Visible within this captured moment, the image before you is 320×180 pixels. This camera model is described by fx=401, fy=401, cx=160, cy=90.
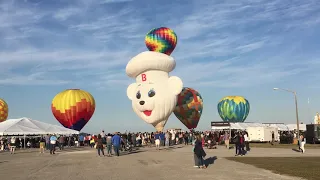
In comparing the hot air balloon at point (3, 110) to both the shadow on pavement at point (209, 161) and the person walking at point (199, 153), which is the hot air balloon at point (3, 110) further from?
the person walking at point (199, 153)

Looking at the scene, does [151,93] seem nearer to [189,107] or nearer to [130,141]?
[130,141]

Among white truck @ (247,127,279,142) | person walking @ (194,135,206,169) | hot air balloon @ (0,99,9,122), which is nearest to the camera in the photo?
person walking @ (194,135,206,169)

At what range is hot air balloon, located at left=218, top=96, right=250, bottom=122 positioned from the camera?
7206 centimetres

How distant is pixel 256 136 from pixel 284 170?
110 feet

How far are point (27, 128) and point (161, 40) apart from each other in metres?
19.6

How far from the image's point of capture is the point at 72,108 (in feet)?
170

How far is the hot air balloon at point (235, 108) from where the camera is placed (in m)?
72.1

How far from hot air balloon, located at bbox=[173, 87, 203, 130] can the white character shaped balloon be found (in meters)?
10.2

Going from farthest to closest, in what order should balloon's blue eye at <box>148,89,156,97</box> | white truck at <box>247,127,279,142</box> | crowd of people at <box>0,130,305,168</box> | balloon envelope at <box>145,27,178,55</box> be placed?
balloon envelope at <box>145,27,178,55</box>
white truck at <box>247,127,279,142</box>
balloon's blue eye at <box>148,89,156,97</box>
crowd of people at <box>0,130,305,168</box>

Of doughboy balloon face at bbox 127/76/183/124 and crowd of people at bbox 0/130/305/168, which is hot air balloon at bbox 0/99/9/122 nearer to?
crowd of people at bbox 0/130/305/168

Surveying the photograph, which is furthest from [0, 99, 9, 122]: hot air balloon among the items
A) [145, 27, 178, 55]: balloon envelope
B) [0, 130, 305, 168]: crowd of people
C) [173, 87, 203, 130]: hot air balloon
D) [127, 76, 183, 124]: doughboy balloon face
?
[145, 27, 178, 55]: balloon envelope

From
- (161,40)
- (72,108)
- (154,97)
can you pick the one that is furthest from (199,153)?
(72,108)

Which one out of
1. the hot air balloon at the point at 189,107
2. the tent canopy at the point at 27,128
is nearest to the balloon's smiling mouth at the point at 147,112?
the tent canopy at the point at 27,128

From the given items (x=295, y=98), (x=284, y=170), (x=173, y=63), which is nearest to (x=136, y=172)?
(x=284, y=170)
